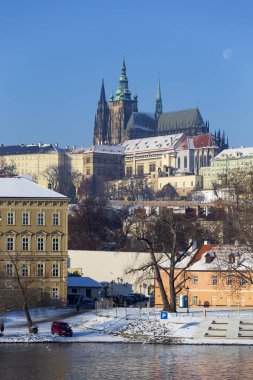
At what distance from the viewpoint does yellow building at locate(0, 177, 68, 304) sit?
7925cm

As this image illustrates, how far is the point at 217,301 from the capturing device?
3063 inches

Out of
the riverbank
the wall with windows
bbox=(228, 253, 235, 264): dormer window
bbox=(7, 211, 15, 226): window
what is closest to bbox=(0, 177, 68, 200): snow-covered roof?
the wall with windows

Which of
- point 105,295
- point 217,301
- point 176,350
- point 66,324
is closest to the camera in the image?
point 176,350

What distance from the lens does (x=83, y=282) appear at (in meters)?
90.1

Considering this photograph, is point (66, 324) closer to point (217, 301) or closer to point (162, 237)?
point (217, 301)

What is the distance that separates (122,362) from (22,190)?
31938 millimetres

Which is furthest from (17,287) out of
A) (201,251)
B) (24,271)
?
(201,251)

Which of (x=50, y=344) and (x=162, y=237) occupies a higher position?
(x=162, y=237)

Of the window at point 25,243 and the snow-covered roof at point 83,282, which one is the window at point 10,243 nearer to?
the window at point 25,243

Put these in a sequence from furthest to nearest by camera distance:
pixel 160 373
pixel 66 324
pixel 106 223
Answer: pixel 106 223 < pixel 66 324 < pixel 160 373

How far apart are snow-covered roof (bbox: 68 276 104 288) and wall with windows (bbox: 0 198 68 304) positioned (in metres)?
9.20

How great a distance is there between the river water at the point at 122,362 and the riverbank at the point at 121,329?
132 cm

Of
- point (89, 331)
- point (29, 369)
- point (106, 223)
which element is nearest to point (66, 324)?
point (89, 331)

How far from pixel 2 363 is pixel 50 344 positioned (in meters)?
7.62
